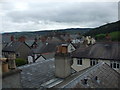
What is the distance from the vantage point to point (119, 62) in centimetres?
2188

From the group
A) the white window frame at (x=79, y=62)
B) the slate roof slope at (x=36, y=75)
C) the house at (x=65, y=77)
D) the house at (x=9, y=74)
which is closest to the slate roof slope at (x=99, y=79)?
the house at (x=65, y=77)

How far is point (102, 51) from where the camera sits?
79.5 ft

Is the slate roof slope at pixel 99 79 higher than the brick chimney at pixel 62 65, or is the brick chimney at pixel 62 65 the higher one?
the brick chimney at pixel 62 65

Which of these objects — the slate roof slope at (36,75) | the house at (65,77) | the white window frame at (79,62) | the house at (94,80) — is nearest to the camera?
the house at (94,80)

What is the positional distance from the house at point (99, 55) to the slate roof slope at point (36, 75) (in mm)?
11071

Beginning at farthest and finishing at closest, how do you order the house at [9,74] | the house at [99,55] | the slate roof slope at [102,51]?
the slate roof slope at [102,51], the house at [99,55], the house at [9,74]

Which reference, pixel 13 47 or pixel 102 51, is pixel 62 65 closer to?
pixel 102 51

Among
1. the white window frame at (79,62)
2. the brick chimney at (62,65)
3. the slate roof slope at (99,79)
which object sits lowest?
the white window frame at (79,62)

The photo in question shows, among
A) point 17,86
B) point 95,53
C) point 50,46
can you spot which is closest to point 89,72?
point 17,86

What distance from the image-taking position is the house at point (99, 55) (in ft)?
73.8

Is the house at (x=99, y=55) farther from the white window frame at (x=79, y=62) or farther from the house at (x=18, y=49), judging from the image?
the house at (x=18, y=49)

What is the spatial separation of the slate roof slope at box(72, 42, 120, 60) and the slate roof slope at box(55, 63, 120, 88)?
34.0ft

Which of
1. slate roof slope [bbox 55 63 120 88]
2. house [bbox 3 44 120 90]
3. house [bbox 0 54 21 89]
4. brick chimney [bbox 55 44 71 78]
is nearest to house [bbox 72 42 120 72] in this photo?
slate roof slope [bbox 55 63 120 88]

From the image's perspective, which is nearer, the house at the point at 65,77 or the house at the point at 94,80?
the house at the point at 94,80
